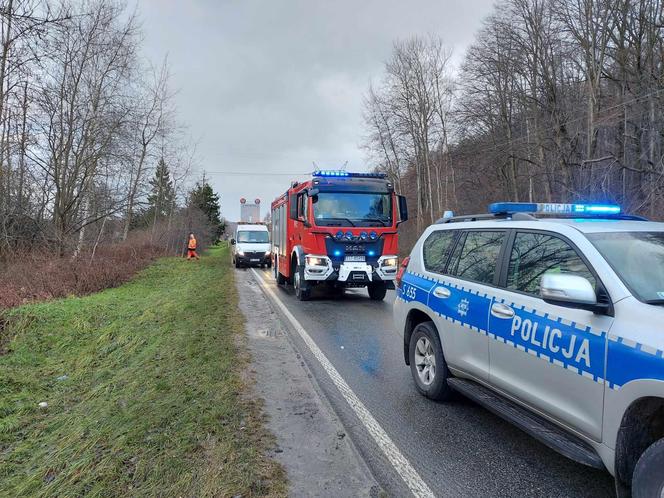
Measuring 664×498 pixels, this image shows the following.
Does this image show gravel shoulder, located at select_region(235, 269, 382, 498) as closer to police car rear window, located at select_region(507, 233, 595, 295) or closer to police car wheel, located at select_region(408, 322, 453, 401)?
→ police car wheel, located at select_region(408, 322, 453, 401)

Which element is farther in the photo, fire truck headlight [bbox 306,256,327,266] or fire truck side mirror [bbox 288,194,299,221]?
fire truck side mirror [bbox 288,194,299,221]

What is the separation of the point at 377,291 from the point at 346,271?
54.3 inches

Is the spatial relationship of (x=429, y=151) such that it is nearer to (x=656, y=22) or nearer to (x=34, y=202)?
(x=656, y=22)

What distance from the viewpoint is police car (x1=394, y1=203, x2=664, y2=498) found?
2.45 m

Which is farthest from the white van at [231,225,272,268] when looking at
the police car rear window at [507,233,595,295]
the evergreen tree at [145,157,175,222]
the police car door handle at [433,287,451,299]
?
the police car rear window at [507,233,595,295]

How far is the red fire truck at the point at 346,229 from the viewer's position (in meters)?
10.9

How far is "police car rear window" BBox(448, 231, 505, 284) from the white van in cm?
1799

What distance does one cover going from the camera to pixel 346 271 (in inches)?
430

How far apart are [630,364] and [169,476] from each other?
2866 millimetres

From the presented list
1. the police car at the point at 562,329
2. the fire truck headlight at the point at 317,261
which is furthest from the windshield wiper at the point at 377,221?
the police car at the point at 562,329

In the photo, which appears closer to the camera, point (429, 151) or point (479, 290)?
point (479, 290)

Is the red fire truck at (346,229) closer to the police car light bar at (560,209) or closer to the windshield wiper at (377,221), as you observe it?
the windshield wiper at (377,221)

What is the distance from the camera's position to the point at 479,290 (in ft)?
12.7

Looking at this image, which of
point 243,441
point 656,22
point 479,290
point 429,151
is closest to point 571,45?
point 656,22
